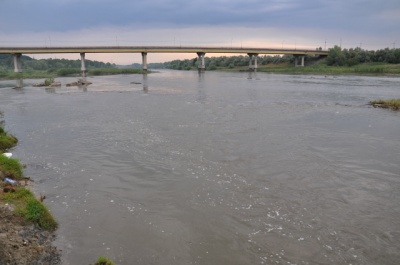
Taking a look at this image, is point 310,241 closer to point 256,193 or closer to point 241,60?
point 256,193

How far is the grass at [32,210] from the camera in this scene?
10297 millimetres

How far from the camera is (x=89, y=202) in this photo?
1285 centimetres

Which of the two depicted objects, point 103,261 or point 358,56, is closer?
point 103,261

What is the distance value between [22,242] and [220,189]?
7.80 m

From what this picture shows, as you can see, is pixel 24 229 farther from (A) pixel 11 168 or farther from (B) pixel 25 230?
(A) pixel 11 168

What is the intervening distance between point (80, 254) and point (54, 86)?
74.4m

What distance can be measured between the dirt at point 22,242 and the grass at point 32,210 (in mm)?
215

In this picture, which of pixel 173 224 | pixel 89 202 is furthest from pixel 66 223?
pixel 173 224

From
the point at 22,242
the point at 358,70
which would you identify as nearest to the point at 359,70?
the point at 358,70

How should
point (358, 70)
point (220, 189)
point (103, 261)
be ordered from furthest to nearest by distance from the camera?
1. point (358, 70)
2. point (220, 189)
3. point (103, 261)

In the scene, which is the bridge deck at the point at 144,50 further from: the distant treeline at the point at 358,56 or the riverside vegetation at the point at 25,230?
the riverside vegetation at the point at 25,230

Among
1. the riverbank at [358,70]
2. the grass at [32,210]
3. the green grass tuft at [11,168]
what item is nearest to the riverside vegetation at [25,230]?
the grass at [32,210]

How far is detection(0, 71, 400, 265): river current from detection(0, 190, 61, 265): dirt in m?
0.42

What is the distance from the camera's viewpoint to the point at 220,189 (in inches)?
556
